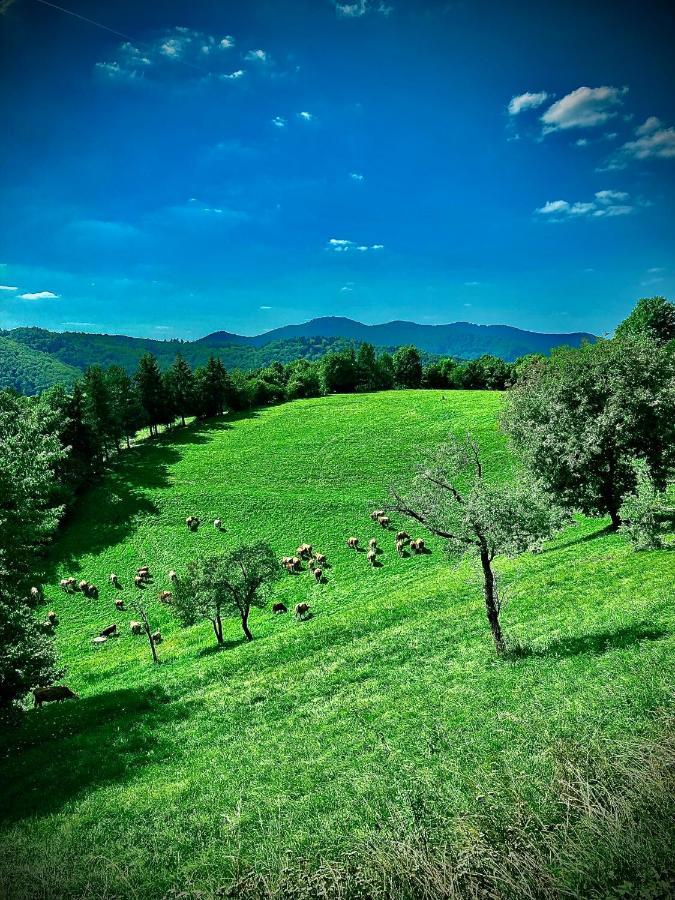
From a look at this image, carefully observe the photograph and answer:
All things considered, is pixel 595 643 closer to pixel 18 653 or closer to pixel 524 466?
pixel 18 653

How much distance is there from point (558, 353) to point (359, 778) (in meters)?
50.8

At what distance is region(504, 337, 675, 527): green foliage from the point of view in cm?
3212

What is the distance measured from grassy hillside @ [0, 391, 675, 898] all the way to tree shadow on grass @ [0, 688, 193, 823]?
99 millimetres

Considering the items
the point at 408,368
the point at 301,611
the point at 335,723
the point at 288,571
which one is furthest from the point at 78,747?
the point at 408,368

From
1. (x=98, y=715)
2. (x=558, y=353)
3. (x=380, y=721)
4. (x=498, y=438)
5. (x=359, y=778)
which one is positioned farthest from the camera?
(x=498, y=438)

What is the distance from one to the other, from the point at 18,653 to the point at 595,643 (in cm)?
2241

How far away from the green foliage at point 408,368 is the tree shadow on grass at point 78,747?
405ft

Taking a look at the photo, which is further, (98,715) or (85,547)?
(85,547)

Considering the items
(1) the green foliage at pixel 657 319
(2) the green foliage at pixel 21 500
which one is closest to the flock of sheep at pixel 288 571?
(2) the green foliage at pixel 21 500

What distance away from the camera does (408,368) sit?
140 m

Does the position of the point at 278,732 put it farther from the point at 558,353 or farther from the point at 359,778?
the point at 558,353

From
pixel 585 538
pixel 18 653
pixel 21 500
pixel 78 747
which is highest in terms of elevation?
pixel 21 500

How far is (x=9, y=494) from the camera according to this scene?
1847 cm

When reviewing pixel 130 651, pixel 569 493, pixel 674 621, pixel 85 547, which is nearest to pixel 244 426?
pixel 85 547
